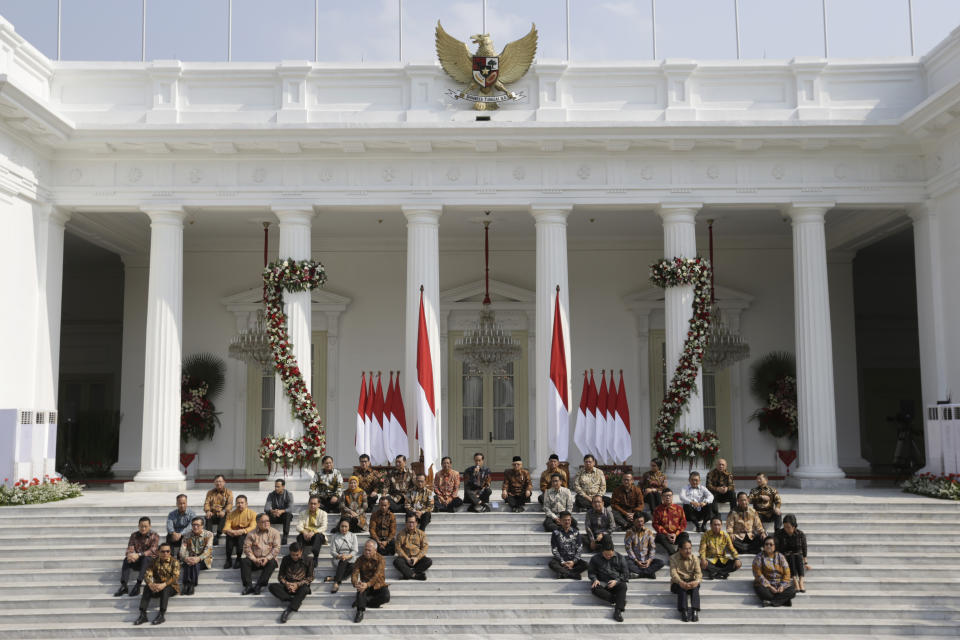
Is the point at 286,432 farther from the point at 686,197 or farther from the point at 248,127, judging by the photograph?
the point at 686,197

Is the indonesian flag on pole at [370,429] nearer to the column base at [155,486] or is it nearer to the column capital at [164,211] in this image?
the column base at [155,486]

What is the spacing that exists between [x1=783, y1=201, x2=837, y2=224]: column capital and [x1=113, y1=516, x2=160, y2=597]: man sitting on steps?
11.1m

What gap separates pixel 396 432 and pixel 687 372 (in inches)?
190

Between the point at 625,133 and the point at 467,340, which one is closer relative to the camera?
the point at 625,133

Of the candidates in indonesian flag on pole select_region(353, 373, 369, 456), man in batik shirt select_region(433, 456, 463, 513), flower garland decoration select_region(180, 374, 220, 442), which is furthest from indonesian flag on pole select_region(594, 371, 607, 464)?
flower garland decoration select_region(180, 374, 220, 442)

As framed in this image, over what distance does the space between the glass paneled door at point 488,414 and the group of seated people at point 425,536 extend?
618cm

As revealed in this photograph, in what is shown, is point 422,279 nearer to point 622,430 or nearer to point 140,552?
point 622,430

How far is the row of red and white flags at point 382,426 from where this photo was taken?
14.1 meters

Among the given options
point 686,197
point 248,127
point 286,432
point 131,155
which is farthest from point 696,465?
point 131,155

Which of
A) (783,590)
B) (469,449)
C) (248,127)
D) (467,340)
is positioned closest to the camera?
(783,590)

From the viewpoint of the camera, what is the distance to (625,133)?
1445cm

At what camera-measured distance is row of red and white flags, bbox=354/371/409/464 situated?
14133 mm

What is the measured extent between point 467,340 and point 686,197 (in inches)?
185

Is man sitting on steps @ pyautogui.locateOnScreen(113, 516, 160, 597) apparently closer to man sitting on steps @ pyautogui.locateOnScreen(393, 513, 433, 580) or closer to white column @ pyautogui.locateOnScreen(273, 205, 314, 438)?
man sitting on steps @ pyautogui.locateOnScreen(393, 513, 433, 580)
